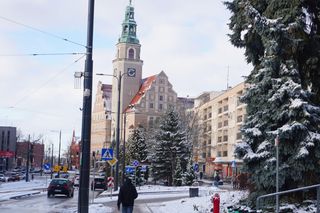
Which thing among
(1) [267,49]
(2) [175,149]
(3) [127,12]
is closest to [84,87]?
(1) [267,49]

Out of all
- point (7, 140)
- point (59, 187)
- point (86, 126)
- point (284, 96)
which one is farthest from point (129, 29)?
point (86, 126)

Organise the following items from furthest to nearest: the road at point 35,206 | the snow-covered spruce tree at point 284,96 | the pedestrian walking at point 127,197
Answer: the road at point 35,206 < the snow-covered spruce tree at point 284,96 < the pedestrian walking at point 127,197

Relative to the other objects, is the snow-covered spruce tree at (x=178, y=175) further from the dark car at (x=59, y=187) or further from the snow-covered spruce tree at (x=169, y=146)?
the dark car at (x=59, y=187)

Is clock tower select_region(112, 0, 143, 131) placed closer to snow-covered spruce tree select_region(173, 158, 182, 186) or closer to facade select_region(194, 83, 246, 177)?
facade select_region(194, 83, 246, 177)

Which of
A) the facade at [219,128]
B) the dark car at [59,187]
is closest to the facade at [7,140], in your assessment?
the facade at [219,128]

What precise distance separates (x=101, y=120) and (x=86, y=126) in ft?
473

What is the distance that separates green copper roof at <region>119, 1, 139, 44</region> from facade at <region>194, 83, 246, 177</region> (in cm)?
2316

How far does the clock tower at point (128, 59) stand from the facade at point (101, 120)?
30.1 feet

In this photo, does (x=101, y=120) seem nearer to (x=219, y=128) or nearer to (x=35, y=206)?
(x=219, y=128)

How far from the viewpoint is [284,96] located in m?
17.7

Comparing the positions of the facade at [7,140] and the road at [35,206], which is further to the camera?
the facade at [7,140]

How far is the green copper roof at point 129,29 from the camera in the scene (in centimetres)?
13800

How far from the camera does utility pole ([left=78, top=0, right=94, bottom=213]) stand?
51.3 feet

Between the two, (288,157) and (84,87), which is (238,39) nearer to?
(288,157)
